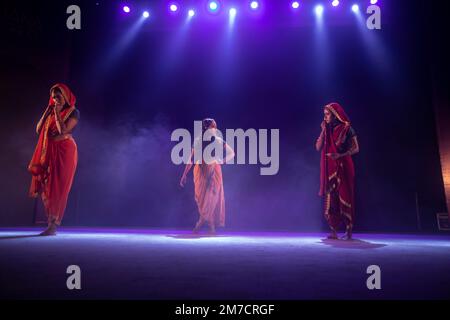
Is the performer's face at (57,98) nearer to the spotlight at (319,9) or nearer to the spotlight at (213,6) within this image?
the spotlight at (213,6)

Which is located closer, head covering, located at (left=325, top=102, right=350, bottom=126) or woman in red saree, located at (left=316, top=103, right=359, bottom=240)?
woman in red saree, located at (left=316, top=103, right=359, bottom=240)

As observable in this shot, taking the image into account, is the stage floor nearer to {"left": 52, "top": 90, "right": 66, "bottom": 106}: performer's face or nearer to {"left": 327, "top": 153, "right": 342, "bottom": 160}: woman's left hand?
{"left": 327, "top": 153, "right": 342, "bottom": 160}: woman's left hand

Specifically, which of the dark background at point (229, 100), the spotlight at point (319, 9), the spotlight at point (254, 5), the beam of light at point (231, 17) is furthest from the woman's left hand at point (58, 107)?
the spotlight at point (319, 9)

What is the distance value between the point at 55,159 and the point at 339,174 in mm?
4093

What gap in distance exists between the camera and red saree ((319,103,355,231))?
12.8ft

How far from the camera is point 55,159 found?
4184 millimetres

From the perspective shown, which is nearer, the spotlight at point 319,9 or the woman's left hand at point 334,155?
the woman's left hand at point 334,155

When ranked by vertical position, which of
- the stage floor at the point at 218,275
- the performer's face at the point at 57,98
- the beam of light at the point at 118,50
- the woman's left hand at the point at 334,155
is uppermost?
the beam of light at the point at 118,50

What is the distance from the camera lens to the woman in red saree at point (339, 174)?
391 centimetres

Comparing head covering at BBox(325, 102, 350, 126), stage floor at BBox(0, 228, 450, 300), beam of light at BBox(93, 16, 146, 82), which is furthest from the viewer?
beam of light at BBox(93, 16, 146, 82)

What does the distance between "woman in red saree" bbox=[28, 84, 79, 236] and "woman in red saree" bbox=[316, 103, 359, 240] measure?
375 cm

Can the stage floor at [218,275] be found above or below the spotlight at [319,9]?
below

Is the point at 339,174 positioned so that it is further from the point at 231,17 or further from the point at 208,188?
the point at 231,17

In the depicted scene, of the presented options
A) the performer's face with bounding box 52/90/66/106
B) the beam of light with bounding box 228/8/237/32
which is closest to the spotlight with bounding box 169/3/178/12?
the beam of light with bounding box 228/8/237/32
